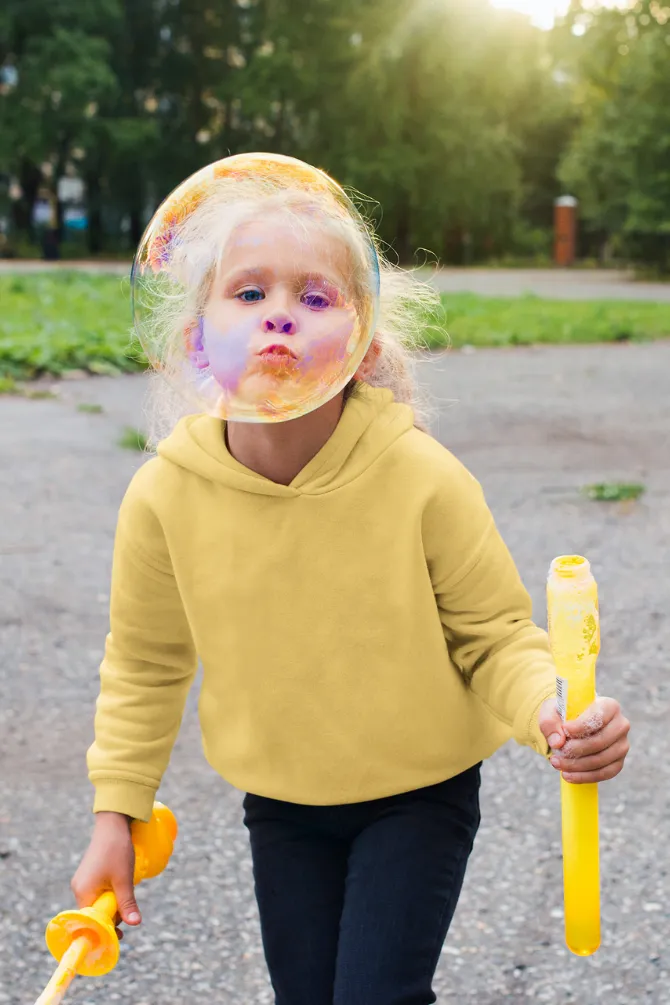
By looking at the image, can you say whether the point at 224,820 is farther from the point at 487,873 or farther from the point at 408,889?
the point at 408,889

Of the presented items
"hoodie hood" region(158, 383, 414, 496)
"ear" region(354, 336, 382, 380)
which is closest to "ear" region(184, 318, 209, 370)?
"hoodie hood" region(158, 383, 414, 496)

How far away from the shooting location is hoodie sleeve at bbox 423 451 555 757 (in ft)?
5.67

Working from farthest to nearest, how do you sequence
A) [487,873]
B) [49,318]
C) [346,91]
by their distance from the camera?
1. [346,91]
2. [49,318]
3. [487,873]

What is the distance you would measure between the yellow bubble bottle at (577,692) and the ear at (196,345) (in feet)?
1.89

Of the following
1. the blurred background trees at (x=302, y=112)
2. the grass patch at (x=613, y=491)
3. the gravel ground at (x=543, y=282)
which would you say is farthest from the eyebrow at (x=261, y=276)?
the blurred background trees at (x=302, y=112)

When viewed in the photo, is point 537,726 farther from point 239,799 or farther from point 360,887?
point 239,799

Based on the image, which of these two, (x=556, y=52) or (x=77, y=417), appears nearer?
(x=77, y=417)

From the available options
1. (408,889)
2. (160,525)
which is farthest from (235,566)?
(408,889)

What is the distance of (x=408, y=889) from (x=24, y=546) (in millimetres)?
3588

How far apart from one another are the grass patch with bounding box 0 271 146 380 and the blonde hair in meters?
4.85

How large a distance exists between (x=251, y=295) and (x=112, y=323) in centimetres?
1020

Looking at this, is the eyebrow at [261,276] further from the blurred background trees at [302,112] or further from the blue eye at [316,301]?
the blurred background trees at [302,112]

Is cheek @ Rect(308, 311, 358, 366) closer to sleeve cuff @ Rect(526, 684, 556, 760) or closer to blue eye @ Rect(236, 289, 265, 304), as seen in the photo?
blue eye @ Rect(236, 289, 265, 304)

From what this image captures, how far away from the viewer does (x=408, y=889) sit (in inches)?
67.0
